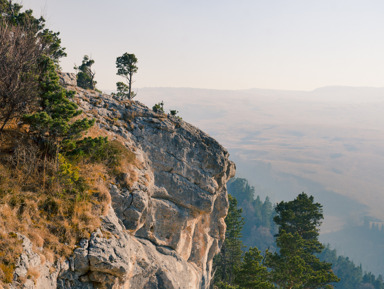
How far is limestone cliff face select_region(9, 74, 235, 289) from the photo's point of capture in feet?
42.3

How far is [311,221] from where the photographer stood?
1925 inches

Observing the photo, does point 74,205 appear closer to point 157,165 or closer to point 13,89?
point 13,89

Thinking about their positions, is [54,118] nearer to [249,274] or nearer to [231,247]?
[249,274]

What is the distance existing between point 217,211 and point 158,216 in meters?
11.3

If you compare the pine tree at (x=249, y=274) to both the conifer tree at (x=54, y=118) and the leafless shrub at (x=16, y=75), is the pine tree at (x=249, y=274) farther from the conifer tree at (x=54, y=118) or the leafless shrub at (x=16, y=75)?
the leafless shrub at (x=16, y=75)

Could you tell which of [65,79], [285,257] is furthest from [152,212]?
[285,257]

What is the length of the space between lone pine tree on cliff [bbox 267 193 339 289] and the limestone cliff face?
834 cm

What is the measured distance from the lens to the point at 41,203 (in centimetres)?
1307

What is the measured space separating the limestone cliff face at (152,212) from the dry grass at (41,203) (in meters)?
0.60

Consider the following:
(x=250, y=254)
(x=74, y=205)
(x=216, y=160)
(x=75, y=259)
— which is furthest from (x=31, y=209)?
(x=250, y=254)

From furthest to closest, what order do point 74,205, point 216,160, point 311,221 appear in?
point 311,221 → point 216,160 → point 74,205

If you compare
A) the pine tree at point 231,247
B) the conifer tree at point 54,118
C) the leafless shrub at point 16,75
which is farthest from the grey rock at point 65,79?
the pine tree at point 231,247

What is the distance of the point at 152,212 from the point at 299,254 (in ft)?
84.6

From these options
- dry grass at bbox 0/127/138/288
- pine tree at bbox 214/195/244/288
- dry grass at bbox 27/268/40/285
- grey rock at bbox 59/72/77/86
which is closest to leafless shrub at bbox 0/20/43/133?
dry grass at bbox 0/127/138/288
